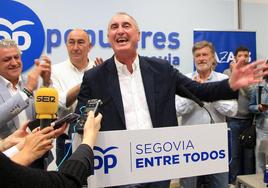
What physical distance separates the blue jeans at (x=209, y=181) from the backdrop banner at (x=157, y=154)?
1374 millimetres

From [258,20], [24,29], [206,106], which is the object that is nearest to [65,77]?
[206,106]

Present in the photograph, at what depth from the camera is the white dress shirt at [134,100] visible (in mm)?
1723

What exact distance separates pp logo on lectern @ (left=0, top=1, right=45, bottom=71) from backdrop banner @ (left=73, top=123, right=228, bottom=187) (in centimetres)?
268

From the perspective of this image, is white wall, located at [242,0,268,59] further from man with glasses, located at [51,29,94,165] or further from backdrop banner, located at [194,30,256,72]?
man with glasses, located at [51,29,94,165]

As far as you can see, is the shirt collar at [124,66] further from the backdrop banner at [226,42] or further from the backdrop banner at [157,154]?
the backdrop banner at [226,42]

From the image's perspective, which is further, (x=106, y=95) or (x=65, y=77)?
(x=65, y=77)

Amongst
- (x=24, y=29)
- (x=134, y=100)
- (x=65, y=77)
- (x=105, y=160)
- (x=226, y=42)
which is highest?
(x=24, y=29)

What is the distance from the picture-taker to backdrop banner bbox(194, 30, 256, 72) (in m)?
4.50

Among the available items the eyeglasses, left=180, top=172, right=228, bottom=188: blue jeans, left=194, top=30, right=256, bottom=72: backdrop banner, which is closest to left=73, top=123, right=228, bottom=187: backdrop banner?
left=180, top=172, right=228, bottom=188: blue jeans

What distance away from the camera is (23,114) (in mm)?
2150

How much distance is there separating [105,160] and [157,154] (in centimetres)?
23

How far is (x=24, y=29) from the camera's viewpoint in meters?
3.76

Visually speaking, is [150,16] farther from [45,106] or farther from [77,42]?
[45,106]

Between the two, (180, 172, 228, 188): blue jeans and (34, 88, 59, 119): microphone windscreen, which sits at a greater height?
(34, 88, 59, 119): microphone windscreen
